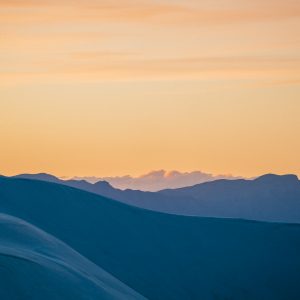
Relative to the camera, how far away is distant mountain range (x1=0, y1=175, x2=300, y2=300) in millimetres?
146250

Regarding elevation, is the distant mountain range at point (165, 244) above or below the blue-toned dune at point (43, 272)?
above

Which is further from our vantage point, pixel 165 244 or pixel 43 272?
pixel 165 244

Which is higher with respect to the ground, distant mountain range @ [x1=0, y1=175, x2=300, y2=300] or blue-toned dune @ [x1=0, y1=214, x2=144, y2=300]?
distant mountain range @ [x1=0, y1=175, x2=300, y2=300]

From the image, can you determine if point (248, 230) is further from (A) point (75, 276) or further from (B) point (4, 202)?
(A) point (75, 276)

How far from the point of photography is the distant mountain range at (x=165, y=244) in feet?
480

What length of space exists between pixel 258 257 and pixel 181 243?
1317 cm

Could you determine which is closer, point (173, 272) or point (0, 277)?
point (0, 277)

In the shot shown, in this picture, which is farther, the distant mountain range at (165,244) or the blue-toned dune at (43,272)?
the distant mountain range at (165,244)

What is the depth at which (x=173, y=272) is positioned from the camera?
15138 centimetres

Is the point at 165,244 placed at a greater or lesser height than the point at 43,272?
greater

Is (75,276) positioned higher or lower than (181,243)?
lower

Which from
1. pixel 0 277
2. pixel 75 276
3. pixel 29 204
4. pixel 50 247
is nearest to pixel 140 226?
pixel 29 204

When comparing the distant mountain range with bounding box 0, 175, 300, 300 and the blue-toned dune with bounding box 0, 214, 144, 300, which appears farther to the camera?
the distant mountain range with bounding box 0, 175, 300, 300

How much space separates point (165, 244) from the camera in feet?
526
